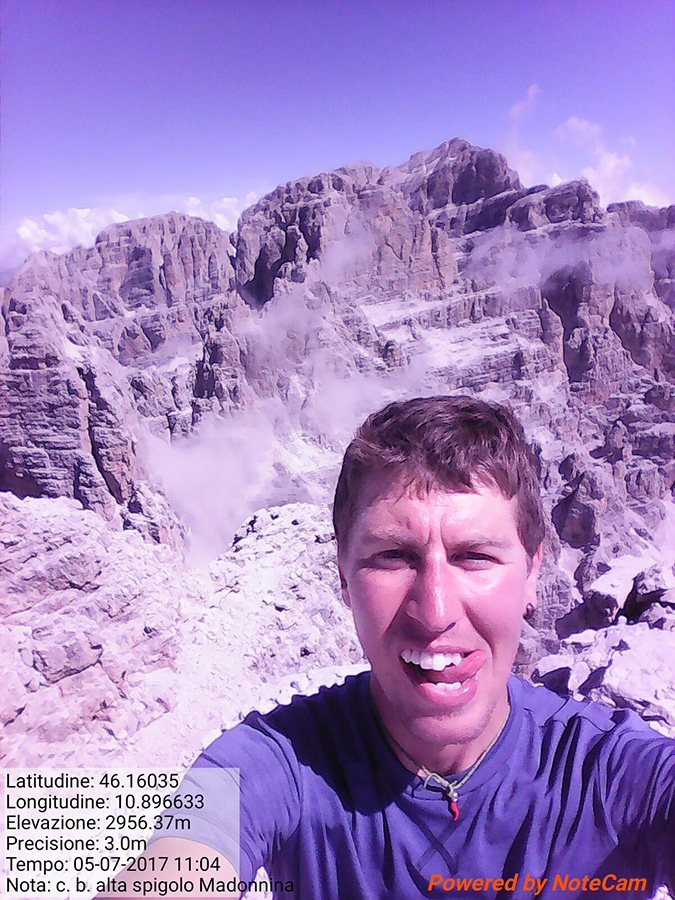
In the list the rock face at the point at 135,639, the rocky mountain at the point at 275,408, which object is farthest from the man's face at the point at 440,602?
the rocky mountain at the point at 275,408

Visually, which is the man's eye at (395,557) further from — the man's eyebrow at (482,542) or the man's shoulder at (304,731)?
the man's shoulder at (304,731)

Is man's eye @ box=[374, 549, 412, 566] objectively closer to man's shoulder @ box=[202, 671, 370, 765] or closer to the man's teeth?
the man's teeth

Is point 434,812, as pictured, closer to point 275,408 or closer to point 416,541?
point 416,541

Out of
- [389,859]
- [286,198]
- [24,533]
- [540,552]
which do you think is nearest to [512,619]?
[540,552]

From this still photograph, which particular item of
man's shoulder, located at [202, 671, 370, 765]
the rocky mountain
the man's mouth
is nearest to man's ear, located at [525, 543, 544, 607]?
the man's mouth

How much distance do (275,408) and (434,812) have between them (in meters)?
14.1

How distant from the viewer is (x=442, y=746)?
659mm

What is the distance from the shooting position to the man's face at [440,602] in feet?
2.05

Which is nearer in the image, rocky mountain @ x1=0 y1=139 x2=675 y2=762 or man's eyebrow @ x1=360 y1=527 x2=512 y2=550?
man's eyebrow @ x1=360 y1=527 x2=512 y2=550

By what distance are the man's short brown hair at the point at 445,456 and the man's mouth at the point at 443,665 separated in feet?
0.50

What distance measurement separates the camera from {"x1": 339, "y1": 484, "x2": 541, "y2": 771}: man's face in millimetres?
625

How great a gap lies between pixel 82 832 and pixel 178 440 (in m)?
14.7

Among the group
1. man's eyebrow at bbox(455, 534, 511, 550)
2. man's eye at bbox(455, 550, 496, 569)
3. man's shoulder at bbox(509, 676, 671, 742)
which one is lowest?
man's shoulder at bbox(509, 676, 671, 742)

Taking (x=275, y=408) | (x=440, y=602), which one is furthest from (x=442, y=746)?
(x=275, y=408)
